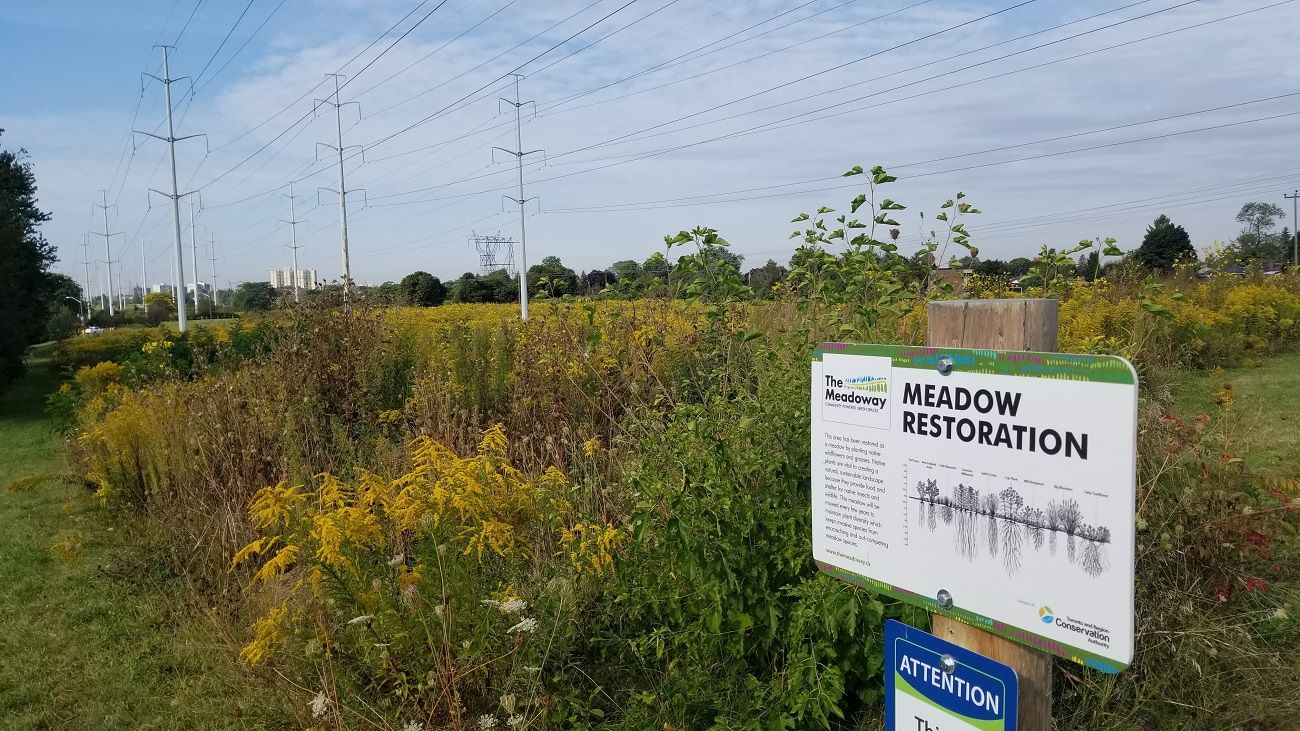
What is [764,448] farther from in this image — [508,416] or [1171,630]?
[508,416]

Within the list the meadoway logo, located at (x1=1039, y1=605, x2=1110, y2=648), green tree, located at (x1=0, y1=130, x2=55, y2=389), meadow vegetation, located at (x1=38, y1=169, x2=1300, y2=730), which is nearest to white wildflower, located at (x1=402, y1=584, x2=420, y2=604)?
meadow vegetation, located at (x1=38, y1=169, x2=1300, y2=730)

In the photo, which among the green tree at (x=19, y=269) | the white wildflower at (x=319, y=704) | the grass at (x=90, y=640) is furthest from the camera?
the green tree at (x=19, y=269)

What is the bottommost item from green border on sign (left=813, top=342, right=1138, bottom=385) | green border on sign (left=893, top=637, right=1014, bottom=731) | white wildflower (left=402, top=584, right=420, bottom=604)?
white wildflower (left=402, top=584, right=420, bottom=604)

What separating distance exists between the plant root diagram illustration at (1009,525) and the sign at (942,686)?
0.23m

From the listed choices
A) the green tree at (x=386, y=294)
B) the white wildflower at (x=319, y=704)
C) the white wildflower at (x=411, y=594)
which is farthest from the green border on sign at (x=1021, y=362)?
the green tree at (x=386, y=294)

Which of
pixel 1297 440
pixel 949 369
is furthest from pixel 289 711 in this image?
pixel 1297 440

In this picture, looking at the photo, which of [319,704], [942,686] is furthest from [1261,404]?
[319,704]

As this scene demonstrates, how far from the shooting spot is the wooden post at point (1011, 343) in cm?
170

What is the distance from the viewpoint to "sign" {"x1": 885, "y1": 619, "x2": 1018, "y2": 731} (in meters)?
1.67

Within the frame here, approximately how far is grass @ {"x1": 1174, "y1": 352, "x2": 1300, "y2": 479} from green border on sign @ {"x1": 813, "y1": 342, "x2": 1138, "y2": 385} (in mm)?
3156

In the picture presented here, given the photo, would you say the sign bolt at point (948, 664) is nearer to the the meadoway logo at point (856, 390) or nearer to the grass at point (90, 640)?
the the meadoway logo at point (856, 390)

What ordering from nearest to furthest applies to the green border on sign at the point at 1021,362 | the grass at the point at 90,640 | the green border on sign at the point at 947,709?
the green border on sign at the point at 1021,362 → the green border on sign at the point at 947,709 → the grass at the point at 90,640

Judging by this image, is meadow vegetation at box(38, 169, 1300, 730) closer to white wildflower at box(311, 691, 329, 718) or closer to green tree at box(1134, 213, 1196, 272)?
white wildflower at box(311, 691, 329, 718)

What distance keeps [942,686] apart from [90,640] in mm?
4685
